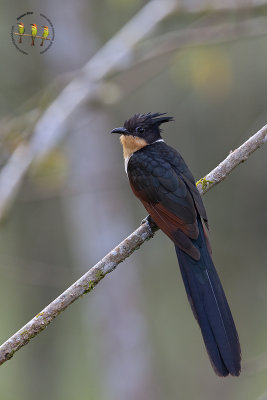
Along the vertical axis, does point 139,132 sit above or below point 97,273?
above

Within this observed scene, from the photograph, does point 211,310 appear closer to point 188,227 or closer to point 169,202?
point 188,227

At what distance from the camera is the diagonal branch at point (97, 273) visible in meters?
3.11

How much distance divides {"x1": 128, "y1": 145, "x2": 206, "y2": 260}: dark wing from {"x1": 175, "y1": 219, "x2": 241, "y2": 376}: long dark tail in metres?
0.08

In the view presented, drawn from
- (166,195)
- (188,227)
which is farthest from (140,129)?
(188,227)

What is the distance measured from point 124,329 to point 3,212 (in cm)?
386

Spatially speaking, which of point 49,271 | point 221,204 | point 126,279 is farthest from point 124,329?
point 221,204

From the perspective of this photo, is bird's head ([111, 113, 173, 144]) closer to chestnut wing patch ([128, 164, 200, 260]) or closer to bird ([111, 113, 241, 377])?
bird ([111, 113, 241, 377])

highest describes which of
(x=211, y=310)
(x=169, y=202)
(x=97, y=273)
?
(x=169, y=202)

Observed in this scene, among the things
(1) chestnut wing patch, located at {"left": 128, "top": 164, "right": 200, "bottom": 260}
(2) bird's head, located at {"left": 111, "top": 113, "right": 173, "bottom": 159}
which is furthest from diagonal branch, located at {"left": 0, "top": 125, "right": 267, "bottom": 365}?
(2) bird's head, located at {"left": 111, "top": 113, "right": 173, "bottom": 159}

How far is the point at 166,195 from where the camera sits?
414cm

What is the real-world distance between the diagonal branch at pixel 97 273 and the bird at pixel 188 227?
0.49 feet

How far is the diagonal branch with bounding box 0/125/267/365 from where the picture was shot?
311cm

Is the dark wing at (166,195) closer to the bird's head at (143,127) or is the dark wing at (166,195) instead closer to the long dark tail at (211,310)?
the long dark tail at (211,310)

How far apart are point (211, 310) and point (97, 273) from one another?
74 centimetres
